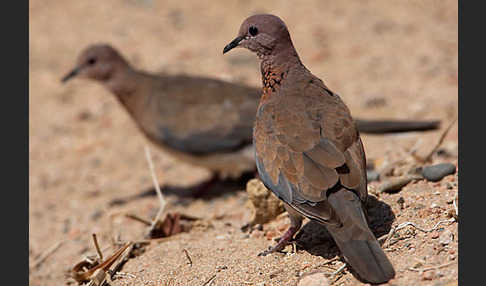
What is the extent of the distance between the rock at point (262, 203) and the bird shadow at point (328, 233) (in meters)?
0.31

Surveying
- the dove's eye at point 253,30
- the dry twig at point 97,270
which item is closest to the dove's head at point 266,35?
the dove's eye at point 253,30

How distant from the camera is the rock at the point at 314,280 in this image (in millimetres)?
3146

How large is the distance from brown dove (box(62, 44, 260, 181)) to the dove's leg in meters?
2.33

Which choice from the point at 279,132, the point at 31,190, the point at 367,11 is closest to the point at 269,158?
the point at 279,132

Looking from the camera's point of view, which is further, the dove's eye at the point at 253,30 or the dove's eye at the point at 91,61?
the dove's eye at the point at 91,61

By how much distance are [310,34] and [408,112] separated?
2.64 metres

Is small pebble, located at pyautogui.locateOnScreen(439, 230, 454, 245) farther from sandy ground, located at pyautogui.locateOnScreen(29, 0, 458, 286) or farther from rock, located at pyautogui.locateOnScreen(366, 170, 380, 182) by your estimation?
rock, located at pyautogui.locateOnScreen(366, 170, 380, 182)

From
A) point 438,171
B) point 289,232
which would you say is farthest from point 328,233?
point 438,171

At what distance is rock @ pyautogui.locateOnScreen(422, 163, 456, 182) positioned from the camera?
164 inches

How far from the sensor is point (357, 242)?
313cm

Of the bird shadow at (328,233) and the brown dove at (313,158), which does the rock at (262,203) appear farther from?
the brown dove at (313,158)

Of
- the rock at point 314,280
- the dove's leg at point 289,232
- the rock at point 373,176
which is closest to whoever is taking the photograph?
the rock at point 314,280

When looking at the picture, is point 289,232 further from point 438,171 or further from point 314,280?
point 438,171

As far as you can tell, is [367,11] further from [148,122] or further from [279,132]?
[279,132]
